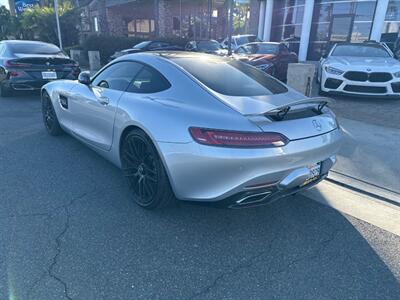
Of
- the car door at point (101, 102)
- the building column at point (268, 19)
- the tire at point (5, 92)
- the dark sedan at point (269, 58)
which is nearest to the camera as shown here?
the car door at point (101, 102)

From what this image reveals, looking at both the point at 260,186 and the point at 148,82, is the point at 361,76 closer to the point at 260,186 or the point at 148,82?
the point at 148,82

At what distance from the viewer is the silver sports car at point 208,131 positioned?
95.2 inches

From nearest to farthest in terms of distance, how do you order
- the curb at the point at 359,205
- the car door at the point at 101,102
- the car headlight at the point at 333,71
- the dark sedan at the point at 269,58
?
the curb at the point at 359,205
the car door at the point at 101,102
the car headlight at the point at 333,71
the dark sedan at the point at 269,58

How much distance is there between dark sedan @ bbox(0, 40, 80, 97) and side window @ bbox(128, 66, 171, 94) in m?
5.67

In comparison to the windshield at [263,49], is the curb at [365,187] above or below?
below

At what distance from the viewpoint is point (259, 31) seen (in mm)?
21453

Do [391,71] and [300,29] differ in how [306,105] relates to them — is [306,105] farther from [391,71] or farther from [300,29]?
[300,29]

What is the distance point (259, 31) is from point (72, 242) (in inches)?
837

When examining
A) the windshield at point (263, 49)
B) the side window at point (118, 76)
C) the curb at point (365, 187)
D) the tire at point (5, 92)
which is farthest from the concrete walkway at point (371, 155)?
the tire at point (5, 92)

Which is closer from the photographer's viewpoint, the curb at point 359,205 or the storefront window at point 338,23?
the curb at point 359,205

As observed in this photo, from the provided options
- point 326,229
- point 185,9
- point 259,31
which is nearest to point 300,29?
point 259,31

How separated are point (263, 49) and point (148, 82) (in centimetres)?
878

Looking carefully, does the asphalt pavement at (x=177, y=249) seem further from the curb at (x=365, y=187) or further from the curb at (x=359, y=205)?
the curb at (x=365, y=187)

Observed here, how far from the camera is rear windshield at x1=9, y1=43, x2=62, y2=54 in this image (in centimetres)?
836
